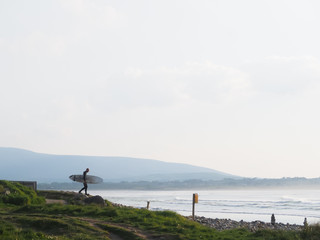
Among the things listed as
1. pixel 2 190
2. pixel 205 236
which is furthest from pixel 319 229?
pixel 2 190

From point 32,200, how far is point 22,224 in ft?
38.4

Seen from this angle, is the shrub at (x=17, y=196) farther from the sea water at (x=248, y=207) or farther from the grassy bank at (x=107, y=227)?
the sea water at (x=248, y=207)

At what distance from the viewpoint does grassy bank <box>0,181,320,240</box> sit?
1609 centimetres

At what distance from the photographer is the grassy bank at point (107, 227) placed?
16094 millimetres

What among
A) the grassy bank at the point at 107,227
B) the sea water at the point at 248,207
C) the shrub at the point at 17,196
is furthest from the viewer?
the sea water at the point at 248,207

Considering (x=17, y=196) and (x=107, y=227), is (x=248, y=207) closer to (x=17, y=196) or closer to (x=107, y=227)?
(x=17, y=196)

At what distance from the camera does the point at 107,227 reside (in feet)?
59.4

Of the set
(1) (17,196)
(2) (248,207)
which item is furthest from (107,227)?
(2) (248,207)

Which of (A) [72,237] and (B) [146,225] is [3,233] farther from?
(B) [146,225]

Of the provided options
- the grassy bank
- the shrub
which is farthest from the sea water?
the shrub

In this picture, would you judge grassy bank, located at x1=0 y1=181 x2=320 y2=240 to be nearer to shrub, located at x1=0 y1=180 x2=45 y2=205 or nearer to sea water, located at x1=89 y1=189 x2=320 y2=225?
shrub, located at x1=0 y1=180 x2=45 y2=205

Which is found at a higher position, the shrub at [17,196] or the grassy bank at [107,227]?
the shrub at [17,196]

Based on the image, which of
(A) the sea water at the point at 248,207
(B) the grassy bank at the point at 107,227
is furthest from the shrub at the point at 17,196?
(A) the sea water at the point at 248,207

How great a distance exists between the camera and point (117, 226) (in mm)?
18500
